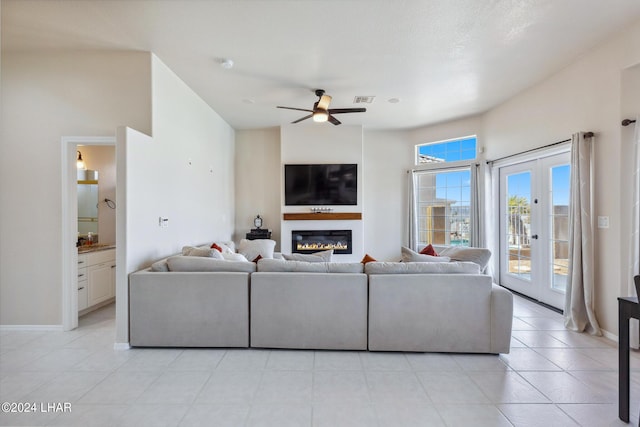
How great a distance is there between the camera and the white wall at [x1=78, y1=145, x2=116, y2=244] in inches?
187

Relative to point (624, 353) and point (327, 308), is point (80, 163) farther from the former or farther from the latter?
point (624, 353)

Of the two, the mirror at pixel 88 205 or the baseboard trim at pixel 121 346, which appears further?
the mirror at pixel 88 205

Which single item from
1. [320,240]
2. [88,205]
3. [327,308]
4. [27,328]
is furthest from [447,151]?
[27,328]

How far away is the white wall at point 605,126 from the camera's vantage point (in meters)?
2.96

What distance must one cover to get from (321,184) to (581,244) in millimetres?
4015

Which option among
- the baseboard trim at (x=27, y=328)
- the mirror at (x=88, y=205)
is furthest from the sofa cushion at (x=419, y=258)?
the mirror at (x=88, y=205)

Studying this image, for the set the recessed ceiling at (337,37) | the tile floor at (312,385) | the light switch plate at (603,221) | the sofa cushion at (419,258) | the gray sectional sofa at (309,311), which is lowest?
the tile floor at (312,385)

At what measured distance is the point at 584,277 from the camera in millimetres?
3230

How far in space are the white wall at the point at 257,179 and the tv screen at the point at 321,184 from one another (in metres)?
0.58

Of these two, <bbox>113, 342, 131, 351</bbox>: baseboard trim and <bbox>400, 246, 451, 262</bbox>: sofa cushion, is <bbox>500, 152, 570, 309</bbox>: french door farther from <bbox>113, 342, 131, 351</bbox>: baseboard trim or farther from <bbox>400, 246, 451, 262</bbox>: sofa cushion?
<bbox>113, 342, 131, 351</bbox>: baseboard trim

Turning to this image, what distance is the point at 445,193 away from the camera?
616 cm

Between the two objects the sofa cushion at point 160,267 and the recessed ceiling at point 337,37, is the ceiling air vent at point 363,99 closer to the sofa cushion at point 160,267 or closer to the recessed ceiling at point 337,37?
the recessed ceiling at point 337,37

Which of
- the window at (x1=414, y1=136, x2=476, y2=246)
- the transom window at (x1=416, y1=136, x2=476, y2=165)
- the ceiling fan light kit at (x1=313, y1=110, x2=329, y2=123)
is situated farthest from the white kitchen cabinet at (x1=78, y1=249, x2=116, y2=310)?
the transom window at (x1=416, y1=136, x2=476, y2=165)

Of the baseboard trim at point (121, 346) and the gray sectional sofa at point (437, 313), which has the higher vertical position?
the gray sectional sofa at point (437, 313)
